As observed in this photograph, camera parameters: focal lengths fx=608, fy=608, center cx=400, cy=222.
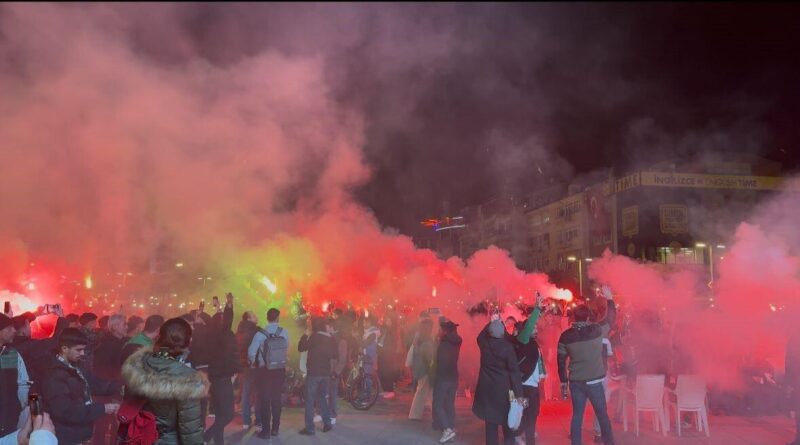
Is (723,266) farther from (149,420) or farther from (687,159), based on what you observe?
(687,159)

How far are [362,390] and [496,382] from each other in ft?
14.2

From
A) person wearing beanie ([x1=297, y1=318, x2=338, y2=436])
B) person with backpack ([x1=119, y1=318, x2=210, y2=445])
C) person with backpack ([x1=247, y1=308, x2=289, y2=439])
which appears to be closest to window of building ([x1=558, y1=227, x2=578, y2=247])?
person wearing beanie ([x1=297, y1=318, x2=338, y2=436])

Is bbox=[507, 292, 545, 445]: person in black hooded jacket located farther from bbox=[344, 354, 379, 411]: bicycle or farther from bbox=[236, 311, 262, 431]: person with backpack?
bbox=[344, 354, 379, 411]: bicycle

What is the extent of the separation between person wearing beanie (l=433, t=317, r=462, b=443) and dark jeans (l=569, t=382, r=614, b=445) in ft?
5.50

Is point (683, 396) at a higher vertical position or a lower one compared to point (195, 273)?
lower

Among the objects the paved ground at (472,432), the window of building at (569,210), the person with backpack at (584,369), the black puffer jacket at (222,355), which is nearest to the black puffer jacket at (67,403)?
the black puffer jacket at (222,355)

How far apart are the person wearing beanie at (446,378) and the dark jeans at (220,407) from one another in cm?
266

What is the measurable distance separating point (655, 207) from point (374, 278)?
24.0 metres

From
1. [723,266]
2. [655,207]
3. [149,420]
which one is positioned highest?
[655,207]

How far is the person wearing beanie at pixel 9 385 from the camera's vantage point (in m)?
4.43

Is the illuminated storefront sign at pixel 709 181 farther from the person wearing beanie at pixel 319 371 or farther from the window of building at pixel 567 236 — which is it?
the person wearing beanie at pixel 319 371

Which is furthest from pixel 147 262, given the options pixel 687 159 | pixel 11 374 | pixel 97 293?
pixel 687 159

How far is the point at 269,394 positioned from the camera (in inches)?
309

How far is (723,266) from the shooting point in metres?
11.5
